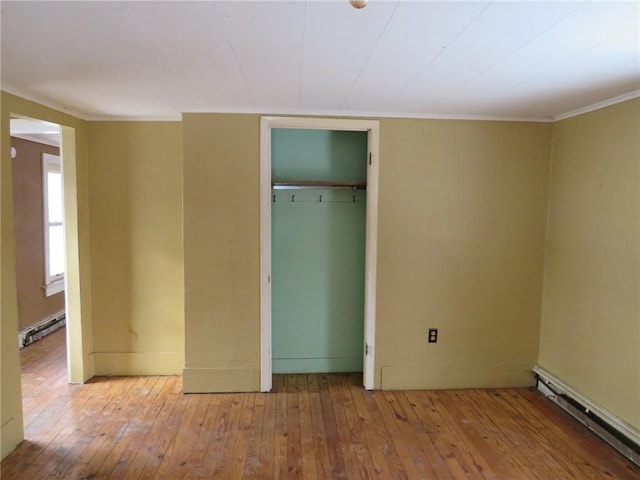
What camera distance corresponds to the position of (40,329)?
412 cm

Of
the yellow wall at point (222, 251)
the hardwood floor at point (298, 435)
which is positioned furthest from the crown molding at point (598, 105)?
the yellow wall at point (222, 251)

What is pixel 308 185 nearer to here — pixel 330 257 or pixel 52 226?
pixel 330 257

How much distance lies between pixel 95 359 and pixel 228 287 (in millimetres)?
1371

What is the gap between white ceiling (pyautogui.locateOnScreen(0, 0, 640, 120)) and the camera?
1.33 m

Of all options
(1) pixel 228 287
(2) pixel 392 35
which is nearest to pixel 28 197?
(1) pixel 228 287

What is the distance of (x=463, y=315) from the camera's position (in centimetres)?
304

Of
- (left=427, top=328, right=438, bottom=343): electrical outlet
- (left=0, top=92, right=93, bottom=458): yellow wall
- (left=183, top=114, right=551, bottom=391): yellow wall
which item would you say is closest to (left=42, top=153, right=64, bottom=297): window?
(left=0, top=92, right=93, bottom=458): yellow wall

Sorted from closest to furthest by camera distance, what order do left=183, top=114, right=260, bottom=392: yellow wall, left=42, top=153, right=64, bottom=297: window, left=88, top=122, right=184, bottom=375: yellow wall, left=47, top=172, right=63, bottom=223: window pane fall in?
left=183, top=114, right=260, bottom=392: yellow wall → left=88, top=122, right=184, bottom=375: yellow wall → left=42, top=153, right=64, bottom=297: window → left=47, top=172, right=63, bottom=223: window pane

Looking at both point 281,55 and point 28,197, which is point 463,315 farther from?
point 28,197

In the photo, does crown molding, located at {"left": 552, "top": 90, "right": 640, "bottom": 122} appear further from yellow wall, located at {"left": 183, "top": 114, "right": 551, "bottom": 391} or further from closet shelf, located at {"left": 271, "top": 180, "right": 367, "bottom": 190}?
closet shelf, located at {"left": 271, "top": 180, "right": 367, "bottom": 190}

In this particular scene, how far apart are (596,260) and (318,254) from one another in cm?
197

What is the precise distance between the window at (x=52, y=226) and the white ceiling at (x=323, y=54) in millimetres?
2093

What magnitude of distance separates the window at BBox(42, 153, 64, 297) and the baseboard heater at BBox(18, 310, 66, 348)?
0.94 ft

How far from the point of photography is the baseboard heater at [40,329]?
3.87m
